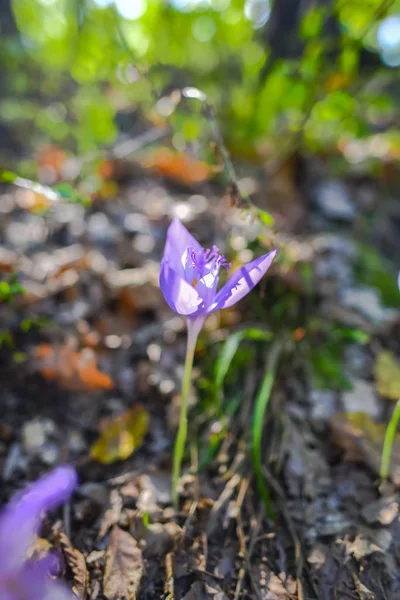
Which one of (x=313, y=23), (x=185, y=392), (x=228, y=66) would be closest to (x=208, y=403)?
(x=185, y=392)

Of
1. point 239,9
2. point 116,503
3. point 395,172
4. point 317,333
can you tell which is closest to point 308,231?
point 317,333

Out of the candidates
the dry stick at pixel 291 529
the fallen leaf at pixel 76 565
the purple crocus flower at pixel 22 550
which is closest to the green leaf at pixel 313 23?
the dry stick at pixel 291 529

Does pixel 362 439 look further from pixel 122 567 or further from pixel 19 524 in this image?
pixel 19 524

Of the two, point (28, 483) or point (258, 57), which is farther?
point (258, 57)

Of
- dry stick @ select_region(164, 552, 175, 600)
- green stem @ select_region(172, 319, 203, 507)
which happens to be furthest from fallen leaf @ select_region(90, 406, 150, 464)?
dry stick @ select_region(164, 552, 175, 600)

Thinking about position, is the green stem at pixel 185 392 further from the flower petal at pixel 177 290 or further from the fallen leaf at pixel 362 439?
the fallen leaf at pixel 362 439

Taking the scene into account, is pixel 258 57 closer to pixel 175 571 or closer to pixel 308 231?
pixel 308 231

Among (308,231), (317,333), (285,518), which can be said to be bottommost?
(285,518)
